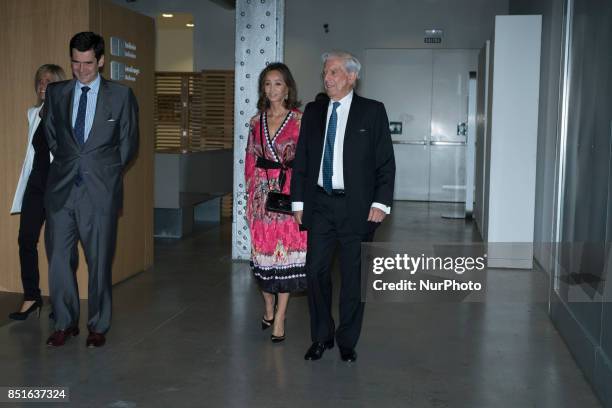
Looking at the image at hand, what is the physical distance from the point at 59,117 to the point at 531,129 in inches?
188

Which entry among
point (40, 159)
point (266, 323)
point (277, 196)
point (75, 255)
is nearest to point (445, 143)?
point (266, 323)

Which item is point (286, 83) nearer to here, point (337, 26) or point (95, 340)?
point (95, 340)

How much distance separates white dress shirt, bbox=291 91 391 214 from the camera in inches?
172

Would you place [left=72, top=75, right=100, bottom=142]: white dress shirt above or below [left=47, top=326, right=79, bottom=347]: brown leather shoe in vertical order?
above

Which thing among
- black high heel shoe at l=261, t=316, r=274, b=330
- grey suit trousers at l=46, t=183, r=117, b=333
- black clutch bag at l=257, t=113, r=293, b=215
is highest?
black clutch bag at l=257, t=113, r=293, b=215

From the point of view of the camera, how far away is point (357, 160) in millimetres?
4344

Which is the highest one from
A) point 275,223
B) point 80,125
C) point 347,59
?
point 347,59

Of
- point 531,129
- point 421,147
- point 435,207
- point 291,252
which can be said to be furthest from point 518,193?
point 421,147

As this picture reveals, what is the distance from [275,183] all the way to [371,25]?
34.3 feet

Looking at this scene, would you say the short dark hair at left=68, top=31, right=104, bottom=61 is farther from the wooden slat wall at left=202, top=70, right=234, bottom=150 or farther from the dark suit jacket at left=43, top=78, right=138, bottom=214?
the wooden slat wall at left=202, top=70, right=234, bottom=150

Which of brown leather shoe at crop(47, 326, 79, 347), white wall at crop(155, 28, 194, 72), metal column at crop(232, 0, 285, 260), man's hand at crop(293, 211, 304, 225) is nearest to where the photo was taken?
man's hand at crop(293, 211, 304, 225)

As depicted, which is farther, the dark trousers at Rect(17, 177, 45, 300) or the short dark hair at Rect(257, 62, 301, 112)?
the dark trousers at Rect(17, 177, 45, 300)

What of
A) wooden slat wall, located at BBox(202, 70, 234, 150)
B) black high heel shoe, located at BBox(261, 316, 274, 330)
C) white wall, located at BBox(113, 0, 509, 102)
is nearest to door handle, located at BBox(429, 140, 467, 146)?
white wall, located at BBox(113, 0, 509, 102)

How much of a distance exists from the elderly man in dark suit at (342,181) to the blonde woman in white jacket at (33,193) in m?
1.80
